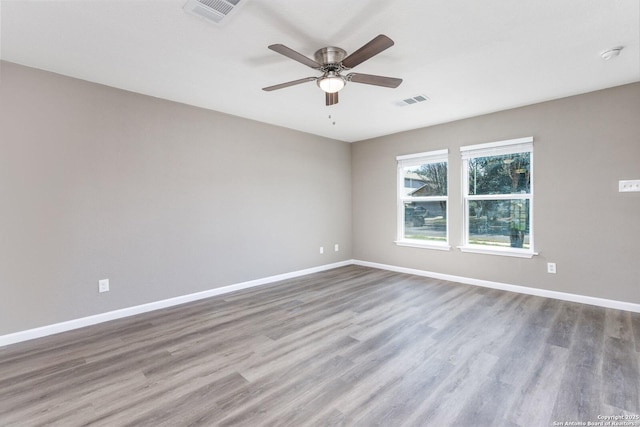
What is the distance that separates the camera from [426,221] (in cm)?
503

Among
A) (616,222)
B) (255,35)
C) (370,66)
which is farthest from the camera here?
(616,222)

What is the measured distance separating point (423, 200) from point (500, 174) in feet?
4.04

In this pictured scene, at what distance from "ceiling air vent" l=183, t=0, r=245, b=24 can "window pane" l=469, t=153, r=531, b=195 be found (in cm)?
390

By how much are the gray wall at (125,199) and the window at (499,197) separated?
2.81 metres

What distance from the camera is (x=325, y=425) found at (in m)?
1.61

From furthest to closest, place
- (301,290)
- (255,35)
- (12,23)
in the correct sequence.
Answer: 1. (301,290)
2. (255,35)
3. (12,23)

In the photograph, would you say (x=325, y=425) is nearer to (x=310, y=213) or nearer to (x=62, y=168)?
(x=62, y=168)

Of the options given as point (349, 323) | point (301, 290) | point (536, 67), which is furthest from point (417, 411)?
point (536, 67)

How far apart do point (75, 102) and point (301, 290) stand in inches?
133

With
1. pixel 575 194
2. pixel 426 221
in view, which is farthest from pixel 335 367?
pixel 575 194

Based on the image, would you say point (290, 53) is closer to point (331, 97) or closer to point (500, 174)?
point (331, 97)

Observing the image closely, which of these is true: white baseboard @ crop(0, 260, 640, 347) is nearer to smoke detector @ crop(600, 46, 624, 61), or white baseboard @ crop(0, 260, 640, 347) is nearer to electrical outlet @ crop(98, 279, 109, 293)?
electrical outlet @ crop(98, 279, 109, 293)

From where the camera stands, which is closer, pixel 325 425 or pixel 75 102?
pixel 325 425

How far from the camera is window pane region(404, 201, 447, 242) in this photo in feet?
15.8
